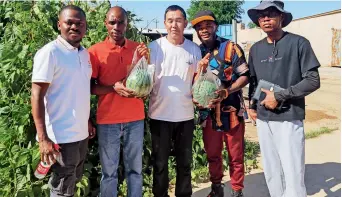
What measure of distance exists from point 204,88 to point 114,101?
2.51ft

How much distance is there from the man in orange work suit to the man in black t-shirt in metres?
1.01

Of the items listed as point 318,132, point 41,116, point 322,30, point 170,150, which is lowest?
point 318,132

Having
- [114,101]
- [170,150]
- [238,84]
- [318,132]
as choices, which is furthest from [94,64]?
[318,132]

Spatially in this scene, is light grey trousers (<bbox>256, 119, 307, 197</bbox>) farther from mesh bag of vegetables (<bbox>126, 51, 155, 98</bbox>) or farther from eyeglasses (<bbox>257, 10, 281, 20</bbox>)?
mesh bag of vegetables (<bbox>126, 51, 155, 98</bbox>)

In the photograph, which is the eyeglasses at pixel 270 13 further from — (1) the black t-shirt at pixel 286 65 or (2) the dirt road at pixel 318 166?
(2) the dirt road at pixel 318 166

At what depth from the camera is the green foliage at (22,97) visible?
9.30 ft

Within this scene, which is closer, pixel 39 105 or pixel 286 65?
pixel 39 105

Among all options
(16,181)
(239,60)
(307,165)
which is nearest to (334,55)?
(307,165)

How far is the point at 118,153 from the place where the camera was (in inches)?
116

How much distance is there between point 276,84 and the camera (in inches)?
111

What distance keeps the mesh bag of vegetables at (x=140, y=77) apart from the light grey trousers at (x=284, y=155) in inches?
40.9

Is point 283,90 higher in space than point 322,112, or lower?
higher

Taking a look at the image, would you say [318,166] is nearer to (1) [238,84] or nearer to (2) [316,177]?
(2) [316,177]

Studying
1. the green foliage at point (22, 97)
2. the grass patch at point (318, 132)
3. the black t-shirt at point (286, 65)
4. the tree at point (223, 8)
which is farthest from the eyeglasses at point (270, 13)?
the tree at point (223, 8)
